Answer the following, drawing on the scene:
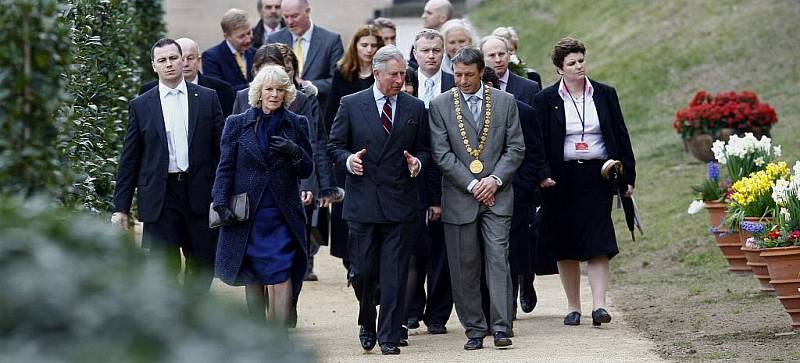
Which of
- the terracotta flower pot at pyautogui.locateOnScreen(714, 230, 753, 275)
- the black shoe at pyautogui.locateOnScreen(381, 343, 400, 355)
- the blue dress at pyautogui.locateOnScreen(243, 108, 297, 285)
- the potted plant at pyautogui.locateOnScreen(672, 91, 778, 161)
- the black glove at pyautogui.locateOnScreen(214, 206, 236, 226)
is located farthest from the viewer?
the potted plant at pyautogui.locateOnScreen(672, 91, 778, 161)

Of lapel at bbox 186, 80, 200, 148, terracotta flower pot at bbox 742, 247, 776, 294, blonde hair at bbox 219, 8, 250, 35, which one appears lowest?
terracotta flower pot at bbox 742, 247, 776, 294

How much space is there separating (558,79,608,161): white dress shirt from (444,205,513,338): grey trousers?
0.95 meters

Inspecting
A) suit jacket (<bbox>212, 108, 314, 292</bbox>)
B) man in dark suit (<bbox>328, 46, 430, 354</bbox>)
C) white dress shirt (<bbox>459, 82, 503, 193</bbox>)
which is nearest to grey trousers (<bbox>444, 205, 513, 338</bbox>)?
white dress shirt (<bbox>459, 82, 503, 193</bbox>)

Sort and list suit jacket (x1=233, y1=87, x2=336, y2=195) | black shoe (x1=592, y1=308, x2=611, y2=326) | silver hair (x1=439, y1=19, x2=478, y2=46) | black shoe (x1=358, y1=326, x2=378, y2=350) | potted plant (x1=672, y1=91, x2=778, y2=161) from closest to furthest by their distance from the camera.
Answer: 1. black shoe (x1=358, y1=326, x2=378, y2=350)
2. suit jacket (x1=233, y1=87, x2=336, y2=195)
3. black shoe (x1=592, y1=308, x2=611, y2=326)
4. silver hair (x1=439, y1=19, x2=478, y2=46)
5. potted plant (x1=672, y1=91, x2=778, y2=161)

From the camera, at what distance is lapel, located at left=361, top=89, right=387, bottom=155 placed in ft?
31.2

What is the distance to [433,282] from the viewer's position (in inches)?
417

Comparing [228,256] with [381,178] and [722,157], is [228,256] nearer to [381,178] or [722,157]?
[381,178]

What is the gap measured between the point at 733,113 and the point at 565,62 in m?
7.90

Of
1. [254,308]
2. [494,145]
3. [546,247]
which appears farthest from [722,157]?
[254,308]

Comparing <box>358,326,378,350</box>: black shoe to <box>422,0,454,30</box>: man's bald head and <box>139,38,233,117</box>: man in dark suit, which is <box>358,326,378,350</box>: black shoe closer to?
<box>139,38,233,117</box>: man in dark suit

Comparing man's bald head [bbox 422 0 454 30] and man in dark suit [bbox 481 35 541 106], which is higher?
man's bald head [bbox 422 0 454 30]

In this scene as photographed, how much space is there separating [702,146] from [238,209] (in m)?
10.4

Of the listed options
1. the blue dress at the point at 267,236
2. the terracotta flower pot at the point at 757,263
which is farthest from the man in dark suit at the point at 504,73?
the blue dress at the point at 267,236

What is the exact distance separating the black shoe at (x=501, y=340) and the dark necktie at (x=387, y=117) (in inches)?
53.8
